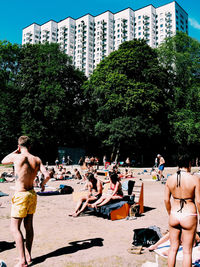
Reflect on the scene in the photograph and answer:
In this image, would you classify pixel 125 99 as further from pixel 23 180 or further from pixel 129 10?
pixel 129 10

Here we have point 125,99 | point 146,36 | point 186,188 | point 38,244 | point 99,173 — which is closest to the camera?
point 186,188

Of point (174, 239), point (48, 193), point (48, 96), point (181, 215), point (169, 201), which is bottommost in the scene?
point (48, 193)

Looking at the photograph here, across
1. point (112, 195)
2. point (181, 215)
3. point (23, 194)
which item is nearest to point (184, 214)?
point (181, 215)

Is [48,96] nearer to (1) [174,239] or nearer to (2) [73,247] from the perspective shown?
(2) [73,247]

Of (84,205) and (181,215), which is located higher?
(181,215)

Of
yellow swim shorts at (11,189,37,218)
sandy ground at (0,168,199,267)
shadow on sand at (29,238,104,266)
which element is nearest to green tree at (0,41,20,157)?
sandy ground at (0,168,199,267)

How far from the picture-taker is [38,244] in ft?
17.7

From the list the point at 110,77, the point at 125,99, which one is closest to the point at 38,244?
the point at 125,99

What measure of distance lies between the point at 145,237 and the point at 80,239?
1473 millimetres

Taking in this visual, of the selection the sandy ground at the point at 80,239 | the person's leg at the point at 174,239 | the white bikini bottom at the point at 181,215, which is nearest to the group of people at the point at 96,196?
the sandy ground at the point at 80,239

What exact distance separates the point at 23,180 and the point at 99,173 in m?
20.2

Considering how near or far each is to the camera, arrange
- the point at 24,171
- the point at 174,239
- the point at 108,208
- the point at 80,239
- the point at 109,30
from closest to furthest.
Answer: the point at 174,239
the point at 24,171
the point at 80,239
the point at 108,208
the point at 109,30

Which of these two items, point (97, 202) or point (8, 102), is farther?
point (8, 102)

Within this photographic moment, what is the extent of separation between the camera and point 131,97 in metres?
32.1
